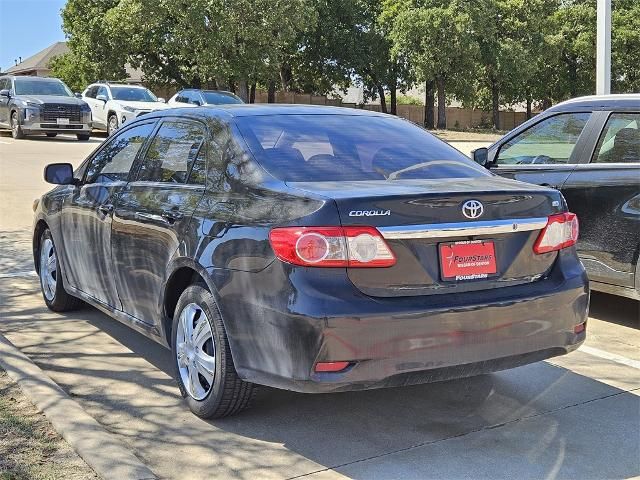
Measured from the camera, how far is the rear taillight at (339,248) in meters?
3.69

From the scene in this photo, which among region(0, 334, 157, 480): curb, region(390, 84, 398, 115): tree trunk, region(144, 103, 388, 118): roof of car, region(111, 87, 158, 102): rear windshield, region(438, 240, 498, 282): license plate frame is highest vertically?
region(390, 84, 398, 115): tree trunk

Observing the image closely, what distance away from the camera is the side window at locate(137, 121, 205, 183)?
4.84m

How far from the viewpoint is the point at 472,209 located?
390 cm

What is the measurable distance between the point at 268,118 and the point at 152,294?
123 cm

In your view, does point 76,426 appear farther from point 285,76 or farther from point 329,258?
point 285,76

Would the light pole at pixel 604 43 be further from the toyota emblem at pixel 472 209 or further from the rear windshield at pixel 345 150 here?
the toyota emblem at pixel 472 209

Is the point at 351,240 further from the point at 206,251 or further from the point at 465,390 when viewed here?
the point at 465,390

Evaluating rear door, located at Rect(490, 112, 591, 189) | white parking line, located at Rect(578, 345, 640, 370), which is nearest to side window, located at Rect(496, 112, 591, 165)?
rear door, located at Rect(490, 112, 591, 189)

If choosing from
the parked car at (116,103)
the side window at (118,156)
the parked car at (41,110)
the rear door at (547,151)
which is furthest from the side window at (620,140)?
the parked car at (41,110)

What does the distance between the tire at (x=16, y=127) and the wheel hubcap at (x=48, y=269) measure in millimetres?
19271

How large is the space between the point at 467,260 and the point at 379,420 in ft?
3.58

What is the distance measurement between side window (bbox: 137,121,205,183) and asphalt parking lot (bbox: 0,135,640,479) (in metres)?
1.26

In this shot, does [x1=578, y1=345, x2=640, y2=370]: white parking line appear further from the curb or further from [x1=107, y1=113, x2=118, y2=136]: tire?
[x1=107, y1=113, x2=118, y2=136]: tire

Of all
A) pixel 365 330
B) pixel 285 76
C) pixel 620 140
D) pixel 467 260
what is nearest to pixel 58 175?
pixel 365 330
